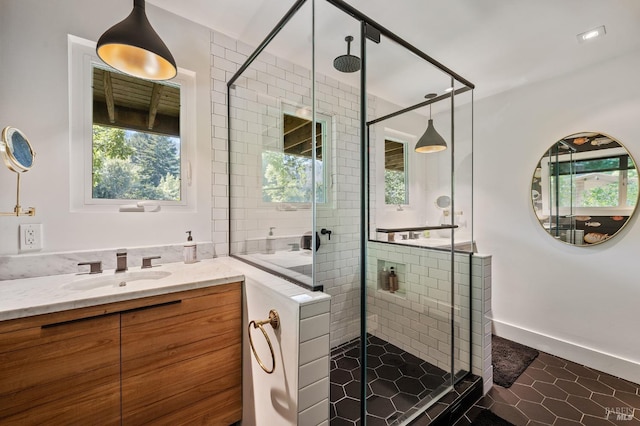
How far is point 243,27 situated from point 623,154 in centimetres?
300

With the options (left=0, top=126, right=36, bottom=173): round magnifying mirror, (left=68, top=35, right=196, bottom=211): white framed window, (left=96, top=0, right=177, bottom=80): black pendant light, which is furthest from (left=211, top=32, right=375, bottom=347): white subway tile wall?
(left=0, top=126, right=36, bottom=173): round magnifying mirror

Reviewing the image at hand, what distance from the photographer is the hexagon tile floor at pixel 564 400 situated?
5.18ft

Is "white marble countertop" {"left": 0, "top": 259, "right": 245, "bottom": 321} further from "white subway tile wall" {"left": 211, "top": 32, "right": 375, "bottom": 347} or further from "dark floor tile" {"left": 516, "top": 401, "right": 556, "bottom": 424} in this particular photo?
"dark floor tile" {"left": 516, "top": 401, "right": 556, "bottom": 424}

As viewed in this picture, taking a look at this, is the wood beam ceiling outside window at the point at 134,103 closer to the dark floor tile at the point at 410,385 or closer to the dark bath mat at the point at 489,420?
the dark floor tile at the point at 410,385

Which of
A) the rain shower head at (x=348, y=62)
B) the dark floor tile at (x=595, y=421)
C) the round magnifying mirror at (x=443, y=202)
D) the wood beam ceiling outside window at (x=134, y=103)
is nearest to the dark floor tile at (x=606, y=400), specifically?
the dark floor tile at (x=595, y=421)

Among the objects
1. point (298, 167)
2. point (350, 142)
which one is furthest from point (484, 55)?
point (298, 167)

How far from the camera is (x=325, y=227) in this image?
5.84 feet

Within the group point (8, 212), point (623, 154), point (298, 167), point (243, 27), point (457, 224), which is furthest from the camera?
point (457, 224)

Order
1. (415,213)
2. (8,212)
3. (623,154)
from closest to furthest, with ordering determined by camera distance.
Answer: (8,212), (623,154), (415,213)

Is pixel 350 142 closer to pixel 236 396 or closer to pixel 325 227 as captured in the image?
pixel 325 227

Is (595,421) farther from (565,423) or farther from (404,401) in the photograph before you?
(404,401)

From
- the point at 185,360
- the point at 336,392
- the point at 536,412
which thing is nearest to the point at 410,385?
the point at 336,392

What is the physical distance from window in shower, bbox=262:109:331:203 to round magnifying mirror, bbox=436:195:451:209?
1051mm

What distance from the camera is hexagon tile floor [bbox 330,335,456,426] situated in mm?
1585
